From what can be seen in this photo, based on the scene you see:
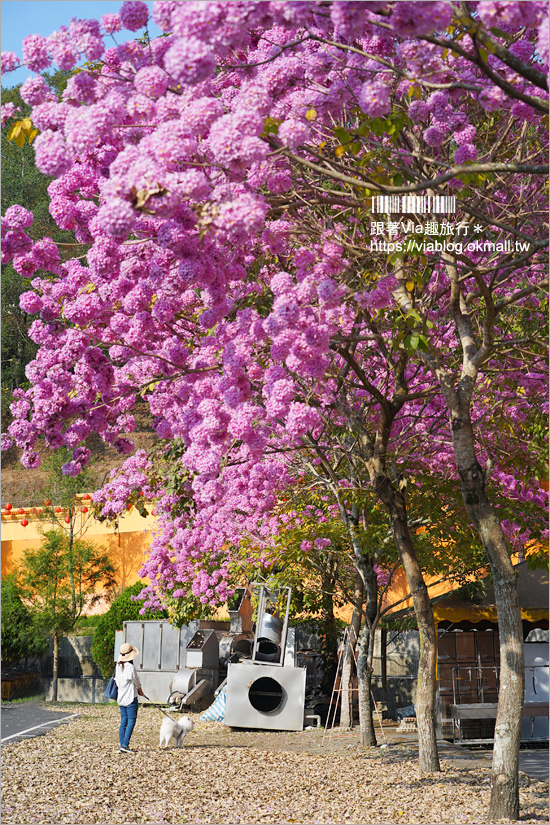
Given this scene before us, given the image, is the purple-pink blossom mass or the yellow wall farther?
the yellow wall

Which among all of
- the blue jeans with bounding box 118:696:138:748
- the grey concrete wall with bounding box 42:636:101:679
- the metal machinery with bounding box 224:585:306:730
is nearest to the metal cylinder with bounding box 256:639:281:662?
the metal machinery with bounding box 224:585:306:730

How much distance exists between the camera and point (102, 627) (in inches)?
954

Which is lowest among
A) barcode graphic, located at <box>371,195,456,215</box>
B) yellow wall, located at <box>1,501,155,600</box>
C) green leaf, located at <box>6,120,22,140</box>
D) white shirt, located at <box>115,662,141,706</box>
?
white shirt, located at <box>115,662,141,706</box>

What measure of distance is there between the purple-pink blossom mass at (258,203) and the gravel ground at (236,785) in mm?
2880

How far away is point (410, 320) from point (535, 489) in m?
5.31

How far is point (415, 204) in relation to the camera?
7320mm

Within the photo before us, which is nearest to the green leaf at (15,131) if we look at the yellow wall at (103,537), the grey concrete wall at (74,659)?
the yellow wall at (103,537)

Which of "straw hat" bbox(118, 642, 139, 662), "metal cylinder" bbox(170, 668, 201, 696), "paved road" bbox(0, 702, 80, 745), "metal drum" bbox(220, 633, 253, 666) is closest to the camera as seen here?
"straw hat" bbox(118, 642, 139, 662)

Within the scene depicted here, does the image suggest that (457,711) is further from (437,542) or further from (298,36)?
(298,36)

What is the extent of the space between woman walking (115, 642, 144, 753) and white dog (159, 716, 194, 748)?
57 cm

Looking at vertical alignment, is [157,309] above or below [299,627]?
above

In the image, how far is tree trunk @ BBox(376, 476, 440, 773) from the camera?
370 inches

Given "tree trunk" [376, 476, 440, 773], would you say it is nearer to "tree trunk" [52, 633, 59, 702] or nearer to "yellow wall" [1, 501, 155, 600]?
"tree trunk" [52, 633, 59, 702]

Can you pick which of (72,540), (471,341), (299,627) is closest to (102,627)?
(72,540)
